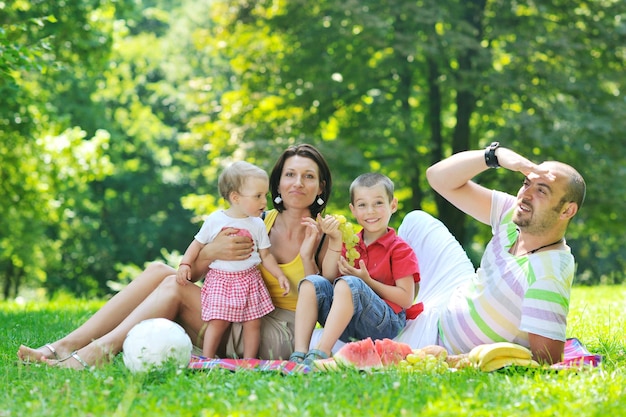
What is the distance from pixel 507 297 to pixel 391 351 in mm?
655

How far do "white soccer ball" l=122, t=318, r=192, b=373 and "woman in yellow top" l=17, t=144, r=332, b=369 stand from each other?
51 cm

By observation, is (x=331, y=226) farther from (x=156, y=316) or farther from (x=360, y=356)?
(x=156, y=316)

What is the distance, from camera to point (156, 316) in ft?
14.6

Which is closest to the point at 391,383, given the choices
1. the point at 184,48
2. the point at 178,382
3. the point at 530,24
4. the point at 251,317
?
the point at 178,382

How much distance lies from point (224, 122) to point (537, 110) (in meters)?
5.39

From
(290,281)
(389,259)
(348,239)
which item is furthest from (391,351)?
(290,281)

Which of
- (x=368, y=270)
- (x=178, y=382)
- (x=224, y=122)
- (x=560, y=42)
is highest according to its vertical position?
(x=560, y=42)

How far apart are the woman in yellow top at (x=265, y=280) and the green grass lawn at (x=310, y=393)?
0.41m

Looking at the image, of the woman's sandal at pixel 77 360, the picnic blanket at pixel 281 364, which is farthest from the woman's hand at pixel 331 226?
the woman's sandal at pixel 77 360

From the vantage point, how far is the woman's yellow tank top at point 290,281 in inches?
184

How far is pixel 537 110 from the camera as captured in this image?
41.6 ft

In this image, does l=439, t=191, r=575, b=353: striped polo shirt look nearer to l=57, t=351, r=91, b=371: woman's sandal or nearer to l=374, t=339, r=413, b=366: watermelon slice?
l=374, t=339, r=413, b=366: watermelon slice

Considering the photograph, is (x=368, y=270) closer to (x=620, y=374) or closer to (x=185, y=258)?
(x=185, y=258)

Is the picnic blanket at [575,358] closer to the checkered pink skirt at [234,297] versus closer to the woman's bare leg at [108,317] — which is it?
the checkered pink skirt at [234,297]
